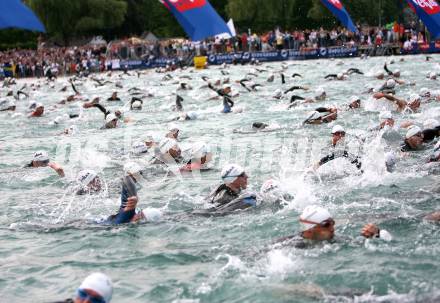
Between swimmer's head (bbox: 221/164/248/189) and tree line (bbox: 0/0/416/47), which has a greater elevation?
tree line (bbox: 0/0/416/47)

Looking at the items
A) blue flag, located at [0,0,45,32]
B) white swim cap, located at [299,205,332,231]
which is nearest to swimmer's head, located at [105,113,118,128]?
blue flag, located at [0,0,45,32]

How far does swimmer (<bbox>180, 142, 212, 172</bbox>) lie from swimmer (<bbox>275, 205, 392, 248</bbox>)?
4.63 metres

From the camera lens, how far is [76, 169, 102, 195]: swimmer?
1088 cm

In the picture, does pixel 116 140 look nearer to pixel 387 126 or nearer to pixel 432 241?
pixel 387 126

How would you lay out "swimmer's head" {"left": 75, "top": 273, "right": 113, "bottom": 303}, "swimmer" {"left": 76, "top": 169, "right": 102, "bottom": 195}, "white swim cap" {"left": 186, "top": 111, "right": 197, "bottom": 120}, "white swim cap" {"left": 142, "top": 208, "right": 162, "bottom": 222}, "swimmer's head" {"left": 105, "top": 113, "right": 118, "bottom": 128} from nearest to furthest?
"swimmer's head" {"left": 75, "top": 273, "right": 113, "bottom": 303}
"white swim cap" {"left": 142, "top": 208, "right": 162, "bottom": 222}
"swimmer" {"left": 76, "top": 169, "right": 102, "bottom": 195}
"swimmer's head" {"left": 105, "top": 113, "right": 118, "bottom": 128}
"white swim cap" {"left": 186, "top": 111, "right": 197, "bottom": 120}

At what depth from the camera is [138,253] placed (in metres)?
8.32

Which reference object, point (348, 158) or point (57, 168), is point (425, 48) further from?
point (57, 168)

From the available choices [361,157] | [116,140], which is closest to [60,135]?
[116,140]

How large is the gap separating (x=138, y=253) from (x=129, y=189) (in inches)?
29.5

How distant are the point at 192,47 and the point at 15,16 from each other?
39272 millimetres

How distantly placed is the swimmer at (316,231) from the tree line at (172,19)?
53527mm

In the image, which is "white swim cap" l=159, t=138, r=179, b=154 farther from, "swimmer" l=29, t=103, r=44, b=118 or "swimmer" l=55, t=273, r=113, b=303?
"swimmer" l=29, t=103, r=44, b=118

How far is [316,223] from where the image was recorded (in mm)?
7402

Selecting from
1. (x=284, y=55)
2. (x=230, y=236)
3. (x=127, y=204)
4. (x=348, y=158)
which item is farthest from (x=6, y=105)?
(x=284, y=55)
